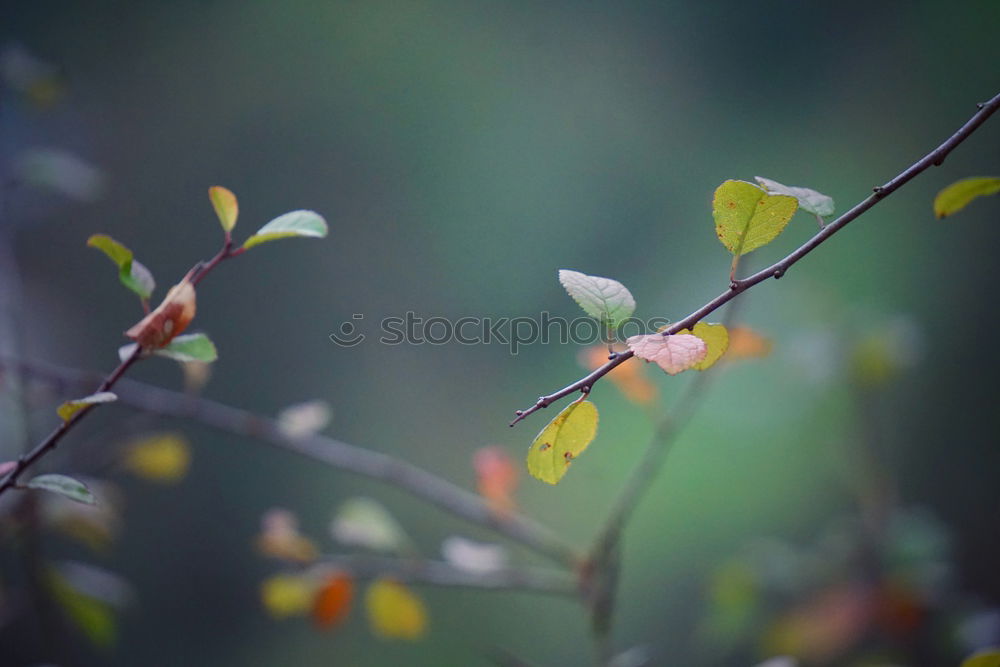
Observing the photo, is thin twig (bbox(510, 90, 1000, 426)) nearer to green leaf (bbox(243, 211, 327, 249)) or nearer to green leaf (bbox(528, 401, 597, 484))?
green leaf (bbox(528, 401, 597, 484))

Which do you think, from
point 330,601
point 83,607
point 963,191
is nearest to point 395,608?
point 330,601

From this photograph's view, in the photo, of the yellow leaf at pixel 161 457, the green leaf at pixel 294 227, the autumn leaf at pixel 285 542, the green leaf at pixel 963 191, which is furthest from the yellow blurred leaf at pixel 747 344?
the yellow leaf at pixel 161 457

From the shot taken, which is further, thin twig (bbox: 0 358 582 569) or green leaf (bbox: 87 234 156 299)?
thin twig (bbox: 0 358 582 569)

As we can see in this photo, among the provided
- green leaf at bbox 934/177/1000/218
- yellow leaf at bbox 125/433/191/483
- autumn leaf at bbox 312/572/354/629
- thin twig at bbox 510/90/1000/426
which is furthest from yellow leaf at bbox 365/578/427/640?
green leaf at bbox 934/177/1000/218

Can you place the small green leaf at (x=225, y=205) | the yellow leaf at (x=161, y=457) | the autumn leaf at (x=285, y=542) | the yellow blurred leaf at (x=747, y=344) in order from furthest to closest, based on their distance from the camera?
1. the yellow leaf at (x=161, y=457)
2. the autumn leaf at (x=285, y=542)
3. the yellow blurred leaf at (x=747, y=344)
4. the small green leaf at (x=225, y=205)

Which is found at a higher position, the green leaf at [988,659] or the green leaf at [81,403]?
the green leaf at [81,403]

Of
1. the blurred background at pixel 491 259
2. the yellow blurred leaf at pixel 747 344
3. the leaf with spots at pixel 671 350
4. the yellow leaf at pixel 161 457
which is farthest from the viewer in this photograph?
the blurred background at pixel 491 259

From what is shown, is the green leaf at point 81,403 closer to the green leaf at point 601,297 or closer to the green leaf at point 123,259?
the green leaf at point 123,259

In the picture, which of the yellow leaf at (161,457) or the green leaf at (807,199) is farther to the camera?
the yellow leaf at (161,457)

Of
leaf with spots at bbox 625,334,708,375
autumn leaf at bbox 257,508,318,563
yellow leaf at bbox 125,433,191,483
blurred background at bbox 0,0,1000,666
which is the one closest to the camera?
leaf with spots at bbox 625,334,708,375
